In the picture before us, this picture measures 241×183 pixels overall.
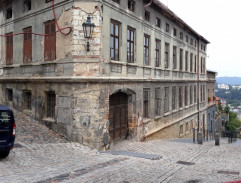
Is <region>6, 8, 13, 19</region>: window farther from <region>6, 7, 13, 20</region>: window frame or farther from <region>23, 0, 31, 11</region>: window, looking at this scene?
<region>23, 0, 31, 11</region>: window

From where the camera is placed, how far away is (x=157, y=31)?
17.6 m

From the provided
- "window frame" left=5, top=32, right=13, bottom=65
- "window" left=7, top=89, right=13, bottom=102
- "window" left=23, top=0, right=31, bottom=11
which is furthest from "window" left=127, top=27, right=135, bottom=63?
"window" left=7, top=89, right=13, bottom=102

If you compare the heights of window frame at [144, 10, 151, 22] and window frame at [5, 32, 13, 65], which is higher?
window frame at [144, 10, 151, 22]

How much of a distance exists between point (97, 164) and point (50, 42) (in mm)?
6573

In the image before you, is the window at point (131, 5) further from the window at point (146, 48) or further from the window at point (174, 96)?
the window at point (174, 96)

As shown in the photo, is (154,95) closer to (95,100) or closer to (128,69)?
(128,69)

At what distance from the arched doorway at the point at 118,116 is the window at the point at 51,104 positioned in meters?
2.68

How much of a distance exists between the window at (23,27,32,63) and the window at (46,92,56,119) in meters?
2.50

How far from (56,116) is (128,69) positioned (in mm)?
4185

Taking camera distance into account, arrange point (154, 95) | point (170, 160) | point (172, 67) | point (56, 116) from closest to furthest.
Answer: point (170, 160)
point (56, 116)
point (154, 95)
point (172, 67)

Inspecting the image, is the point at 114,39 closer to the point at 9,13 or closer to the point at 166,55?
the point at 9,13

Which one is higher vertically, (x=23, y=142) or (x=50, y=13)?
(x=50, y=13)

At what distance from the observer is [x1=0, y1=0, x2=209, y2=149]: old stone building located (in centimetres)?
1121

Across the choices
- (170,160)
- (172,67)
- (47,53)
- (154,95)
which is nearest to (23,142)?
(47,53)
